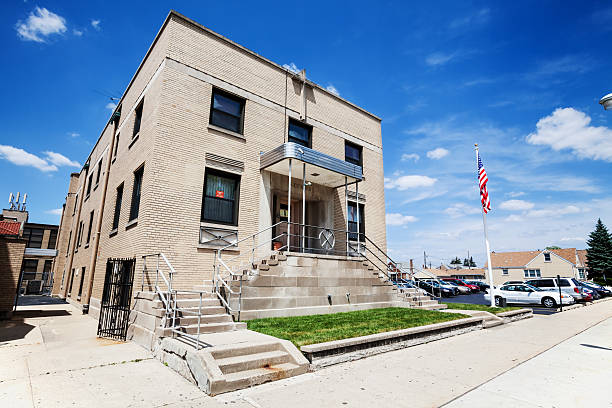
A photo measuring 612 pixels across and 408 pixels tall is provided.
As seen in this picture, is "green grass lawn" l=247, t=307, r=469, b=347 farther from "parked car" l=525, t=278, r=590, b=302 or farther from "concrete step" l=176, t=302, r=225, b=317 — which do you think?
"parked car" l=525, t=278, r=590, b=302

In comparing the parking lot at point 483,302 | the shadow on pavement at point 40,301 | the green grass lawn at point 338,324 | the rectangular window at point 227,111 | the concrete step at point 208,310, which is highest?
the rectangular window at point 227,111

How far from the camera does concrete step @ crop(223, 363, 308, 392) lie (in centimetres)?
492

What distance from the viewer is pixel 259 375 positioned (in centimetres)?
518

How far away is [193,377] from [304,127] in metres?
11.5

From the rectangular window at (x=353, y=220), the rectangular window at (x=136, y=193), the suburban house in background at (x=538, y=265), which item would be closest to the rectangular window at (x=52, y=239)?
the rectangular window at (x=136, y=193)

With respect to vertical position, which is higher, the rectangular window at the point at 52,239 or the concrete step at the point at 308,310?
the rectangular window at the point at 52,239

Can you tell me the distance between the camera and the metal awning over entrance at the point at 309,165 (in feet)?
36.7

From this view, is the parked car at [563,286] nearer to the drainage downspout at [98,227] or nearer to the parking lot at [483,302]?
the parking lot at [483,302]

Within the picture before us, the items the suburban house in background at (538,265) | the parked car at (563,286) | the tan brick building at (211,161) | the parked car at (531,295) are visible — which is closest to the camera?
the tan brick building at (211,161)

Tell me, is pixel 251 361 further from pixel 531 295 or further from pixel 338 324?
pixel 531 295

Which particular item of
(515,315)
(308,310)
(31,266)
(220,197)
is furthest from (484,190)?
(31,266)

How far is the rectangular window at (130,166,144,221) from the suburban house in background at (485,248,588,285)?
67.2 m

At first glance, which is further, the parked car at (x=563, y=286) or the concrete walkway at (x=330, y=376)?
the parked car at (x=563, y=286)

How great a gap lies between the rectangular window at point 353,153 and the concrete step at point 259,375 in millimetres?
12038
